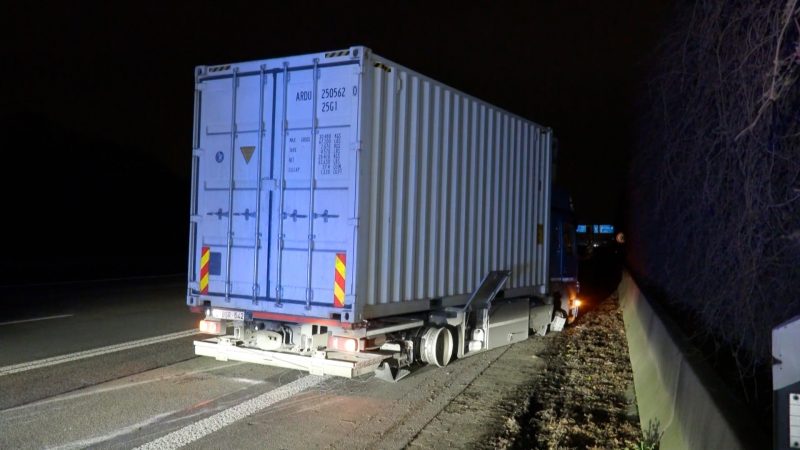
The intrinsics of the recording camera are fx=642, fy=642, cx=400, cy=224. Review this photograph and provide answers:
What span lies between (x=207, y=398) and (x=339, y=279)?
6.47ft

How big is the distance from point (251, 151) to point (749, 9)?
5241mm

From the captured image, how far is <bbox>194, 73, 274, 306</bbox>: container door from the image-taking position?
24.4ft

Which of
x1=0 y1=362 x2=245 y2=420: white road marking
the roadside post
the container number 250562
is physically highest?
the container number 250562

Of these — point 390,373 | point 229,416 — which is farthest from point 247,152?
point 390,373

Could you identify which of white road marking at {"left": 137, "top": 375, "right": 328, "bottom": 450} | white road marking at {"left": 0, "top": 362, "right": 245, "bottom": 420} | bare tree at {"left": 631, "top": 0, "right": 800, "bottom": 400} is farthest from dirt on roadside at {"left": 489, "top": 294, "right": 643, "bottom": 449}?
white road marking at {"left": 0, "top": 362, "right": 245, "bottom": 420}

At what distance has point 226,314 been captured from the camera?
7.53 meters

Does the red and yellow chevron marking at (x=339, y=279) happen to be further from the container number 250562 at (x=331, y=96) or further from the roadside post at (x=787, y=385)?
the roadside post at (x=787, y=385)

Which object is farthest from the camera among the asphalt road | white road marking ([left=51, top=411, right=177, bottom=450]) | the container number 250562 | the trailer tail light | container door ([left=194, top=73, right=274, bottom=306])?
the trailer tail light

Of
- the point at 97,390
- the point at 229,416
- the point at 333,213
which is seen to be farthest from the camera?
the point at 97,390

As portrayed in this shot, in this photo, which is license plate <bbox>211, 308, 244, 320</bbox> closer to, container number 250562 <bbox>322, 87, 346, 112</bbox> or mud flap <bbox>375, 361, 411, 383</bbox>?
mud flap <bbox>375, 361, 411, 383</bbox>

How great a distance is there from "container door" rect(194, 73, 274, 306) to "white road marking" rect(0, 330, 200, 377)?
2420 mm

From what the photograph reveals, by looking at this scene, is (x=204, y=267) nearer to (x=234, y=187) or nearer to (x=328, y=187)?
(x=234, y=187)

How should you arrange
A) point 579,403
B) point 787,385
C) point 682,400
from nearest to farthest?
point 787,385 < point 682,400 < point 579,403

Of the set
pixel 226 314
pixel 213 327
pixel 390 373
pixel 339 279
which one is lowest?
pixel 390 373
